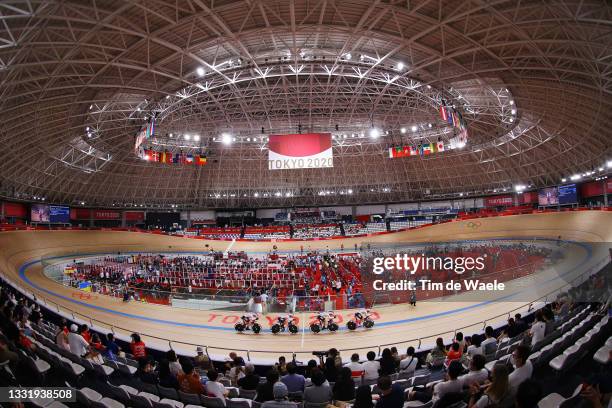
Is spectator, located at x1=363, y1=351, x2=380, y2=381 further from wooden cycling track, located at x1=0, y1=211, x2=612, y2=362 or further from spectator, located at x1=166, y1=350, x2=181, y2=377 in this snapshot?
spectator, located at x1=166, y1=350, x2=181, y2=377

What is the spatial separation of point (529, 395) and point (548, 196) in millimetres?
51036

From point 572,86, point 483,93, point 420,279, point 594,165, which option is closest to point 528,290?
point 420,279

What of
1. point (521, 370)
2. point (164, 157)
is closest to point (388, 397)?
point (521, 370)

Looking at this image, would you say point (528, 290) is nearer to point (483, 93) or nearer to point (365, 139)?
point (483, 93)

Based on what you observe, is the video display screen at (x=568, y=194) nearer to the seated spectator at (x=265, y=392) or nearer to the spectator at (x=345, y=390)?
the spectator at (x=345, y=390)

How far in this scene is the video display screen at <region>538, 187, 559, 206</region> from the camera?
42.9 meters

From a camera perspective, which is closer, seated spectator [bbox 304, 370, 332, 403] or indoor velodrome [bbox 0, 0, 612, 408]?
seated spectator [bbox 304, 370, 332, 403]

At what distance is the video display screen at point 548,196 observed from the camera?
42.9 m

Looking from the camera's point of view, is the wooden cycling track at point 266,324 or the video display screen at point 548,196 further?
the video display screen at point 548,196

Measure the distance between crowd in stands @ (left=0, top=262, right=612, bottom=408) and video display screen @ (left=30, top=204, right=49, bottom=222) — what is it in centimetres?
4430

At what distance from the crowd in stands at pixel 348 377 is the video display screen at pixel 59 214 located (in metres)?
45.3

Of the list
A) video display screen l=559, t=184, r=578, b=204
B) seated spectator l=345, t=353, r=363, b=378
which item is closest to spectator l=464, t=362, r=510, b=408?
seated spectator l=345, t=353, r=363, b=378

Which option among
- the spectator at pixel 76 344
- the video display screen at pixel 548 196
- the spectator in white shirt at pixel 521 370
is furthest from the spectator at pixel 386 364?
the video display screen at pixel 548 196

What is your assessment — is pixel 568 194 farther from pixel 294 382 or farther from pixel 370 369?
pixel 294 382
